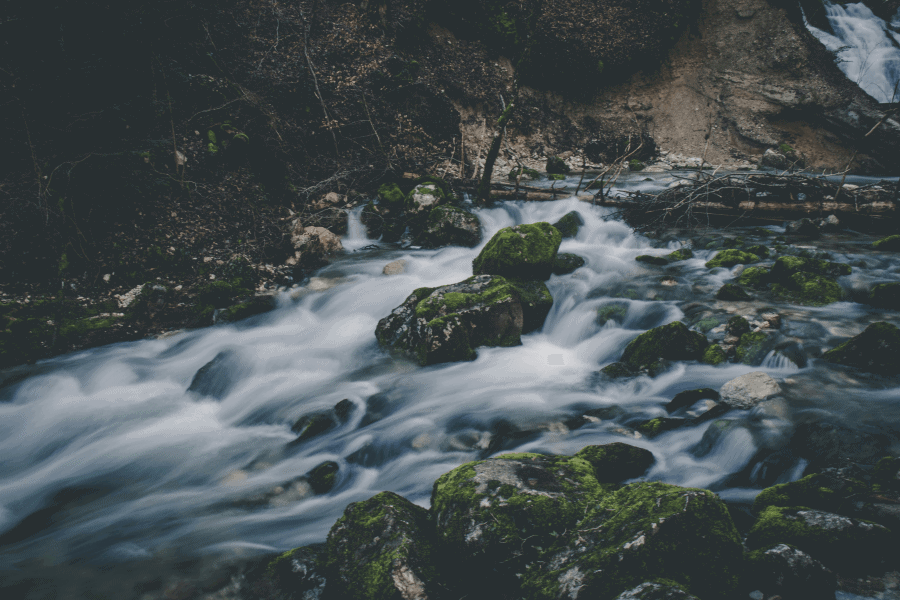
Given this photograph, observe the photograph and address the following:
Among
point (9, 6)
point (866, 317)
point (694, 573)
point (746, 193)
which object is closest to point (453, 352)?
point (694, 573)

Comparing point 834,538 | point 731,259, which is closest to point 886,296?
point 731,259

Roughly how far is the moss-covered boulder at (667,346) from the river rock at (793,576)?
3202 mm

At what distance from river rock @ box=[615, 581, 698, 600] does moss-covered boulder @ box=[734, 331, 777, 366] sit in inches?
159

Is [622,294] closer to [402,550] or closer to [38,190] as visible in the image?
[402,550]

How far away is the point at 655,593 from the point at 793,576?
0.76 metres

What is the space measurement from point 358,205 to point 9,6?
19.8ft

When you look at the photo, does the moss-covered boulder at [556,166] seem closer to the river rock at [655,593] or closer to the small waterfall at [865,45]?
the small waterfall at [865,45]

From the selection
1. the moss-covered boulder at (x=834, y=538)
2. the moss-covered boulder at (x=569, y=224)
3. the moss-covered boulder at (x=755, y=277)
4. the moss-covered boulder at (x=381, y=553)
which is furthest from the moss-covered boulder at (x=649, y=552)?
the moss-covered boulder at (x=569, y=224)

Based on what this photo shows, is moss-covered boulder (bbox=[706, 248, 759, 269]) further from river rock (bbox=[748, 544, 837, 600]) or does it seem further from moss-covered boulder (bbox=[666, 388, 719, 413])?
river rock (bbox=[748, 544, 837, 600])

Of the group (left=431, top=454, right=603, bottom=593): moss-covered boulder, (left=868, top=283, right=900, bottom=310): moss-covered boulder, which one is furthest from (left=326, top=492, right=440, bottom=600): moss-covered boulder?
(left=868, top=283, right=900, bottom=310): moss-covered boulder

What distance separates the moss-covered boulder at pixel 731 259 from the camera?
24.5 feet

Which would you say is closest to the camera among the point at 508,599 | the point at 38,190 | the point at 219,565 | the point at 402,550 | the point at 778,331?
the point at 508,599

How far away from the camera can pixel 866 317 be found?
565 centimetres

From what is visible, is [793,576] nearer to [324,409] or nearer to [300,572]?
[300,572]
